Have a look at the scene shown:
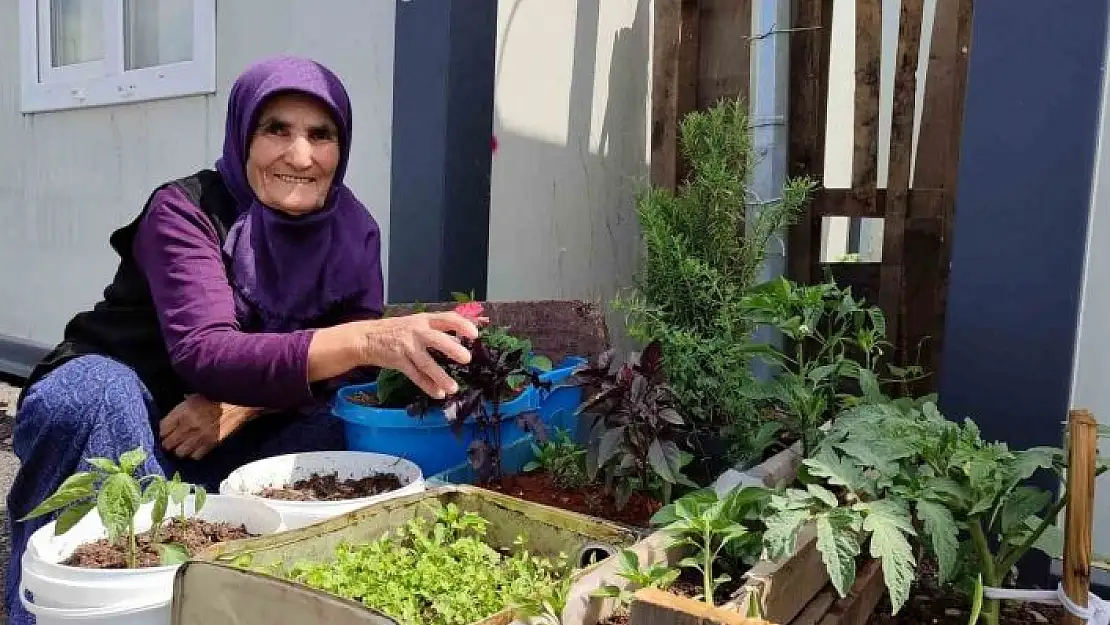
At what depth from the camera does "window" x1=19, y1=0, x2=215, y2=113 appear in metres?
3.74

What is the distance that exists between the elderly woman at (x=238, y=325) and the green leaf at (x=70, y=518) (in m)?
0.39

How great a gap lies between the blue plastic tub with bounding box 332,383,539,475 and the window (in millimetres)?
2412

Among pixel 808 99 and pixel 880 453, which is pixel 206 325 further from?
pixel 808 99

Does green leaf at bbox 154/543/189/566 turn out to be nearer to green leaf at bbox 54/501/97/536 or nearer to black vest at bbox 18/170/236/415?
green leaf at bbox 54/501/97/536

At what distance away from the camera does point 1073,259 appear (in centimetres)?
157

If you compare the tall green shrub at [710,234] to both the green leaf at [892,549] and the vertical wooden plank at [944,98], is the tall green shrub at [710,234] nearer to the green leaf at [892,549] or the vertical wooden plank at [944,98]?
the vertical wooden plank at [944,98]

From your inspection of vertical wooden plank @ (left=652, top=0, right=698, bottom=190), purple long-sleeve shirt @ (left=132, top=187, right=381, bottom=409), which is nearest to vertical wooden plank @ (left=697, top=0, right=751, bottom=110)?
vertical wooden plank @ (left=652, top=0, right=698, bottom=190)

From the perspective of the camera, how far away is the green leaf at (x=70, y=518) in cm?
128

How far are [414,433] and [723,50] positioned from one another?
2.26m

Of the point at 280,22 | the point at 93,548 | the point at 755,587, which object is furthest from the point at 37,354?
the point at 755,587

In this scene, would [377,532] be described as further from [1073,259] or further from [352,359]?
[1073,259]

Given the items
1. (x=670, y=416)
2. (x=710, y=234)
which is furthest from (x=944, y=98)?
(x=670, y=416)

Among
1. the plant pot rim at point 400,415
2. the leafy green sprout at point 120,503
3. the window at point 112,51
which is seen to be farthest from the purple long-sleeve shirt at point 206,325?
the window at point 112,51

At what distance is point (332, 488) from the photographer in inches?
65.9
